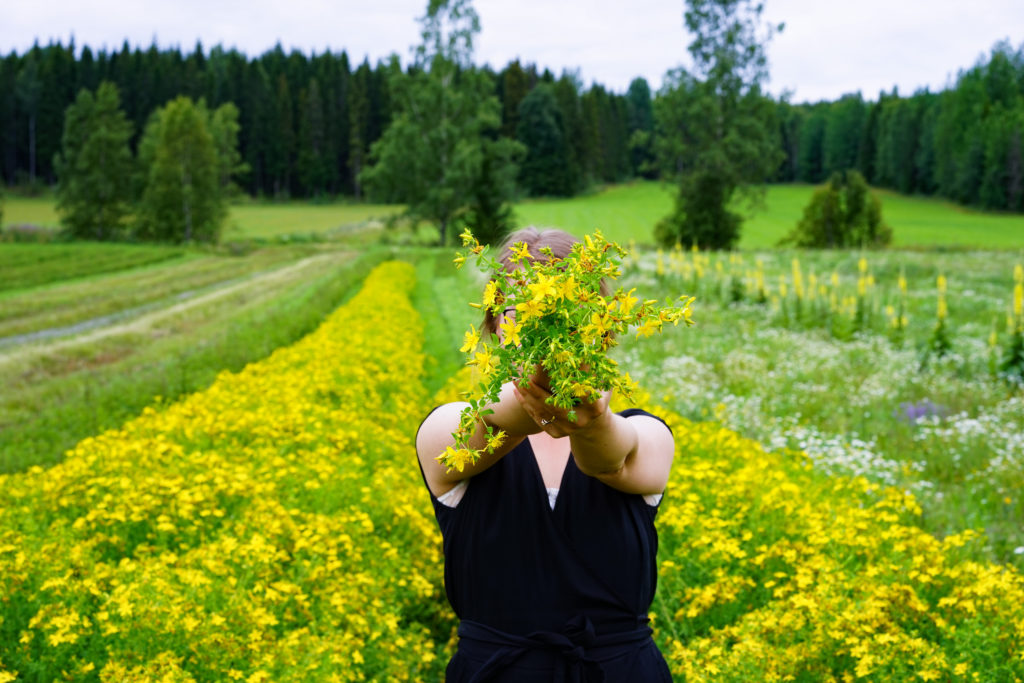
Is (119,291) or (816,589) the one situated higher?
(816,589)

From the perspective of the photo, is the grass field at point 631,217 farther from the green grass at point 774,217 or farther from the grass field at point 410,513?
the grass field at point 410,513

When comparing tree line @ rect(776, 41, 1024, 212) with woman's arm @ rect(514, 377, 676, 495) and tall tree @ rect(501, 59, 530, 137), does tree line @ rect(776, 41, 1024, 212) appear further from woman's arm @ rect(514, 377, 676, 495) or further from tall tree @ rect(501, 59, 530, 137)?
woman's arm @ rect(514, 377, 676, 495)

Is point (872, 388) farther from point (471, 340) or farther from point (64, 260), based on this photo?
point (64, 260)

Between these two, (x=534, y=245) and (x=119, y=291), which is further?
(x=119, y=291)

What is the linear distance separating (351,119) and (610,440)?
92.8 meters

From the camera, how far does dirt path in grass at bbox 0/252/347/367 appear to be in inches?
562

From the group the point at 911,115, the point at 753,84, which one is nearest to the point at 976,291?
the point at 753,84

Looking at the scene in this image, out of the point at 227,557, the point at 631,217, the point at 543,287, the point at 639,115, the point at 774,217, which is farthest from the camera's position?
the point at 639,115

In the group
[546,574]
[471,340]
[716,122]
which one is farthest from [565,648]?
[716,122]

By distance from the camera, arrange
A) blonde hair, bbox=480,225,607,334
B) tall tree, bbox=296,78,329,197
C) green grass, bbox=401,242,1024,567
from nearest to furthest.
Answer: blonde hair, bbox=480,225,607,334, green grass, bbox=401,242,1024,567, tall tree, bbox=296,78,329,197

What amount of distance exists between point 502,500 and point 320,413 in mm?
4590

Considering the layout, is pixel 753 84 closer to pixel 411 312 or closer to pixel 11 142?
pixel 411 312

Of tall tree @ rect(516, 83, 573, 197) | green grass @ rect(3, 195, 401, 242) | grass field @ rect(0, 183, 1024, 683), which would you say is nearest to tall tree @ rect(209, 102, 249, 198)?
green grass @ rect(3, 195, 401, 242)

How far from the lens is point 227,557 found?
3.61 m
